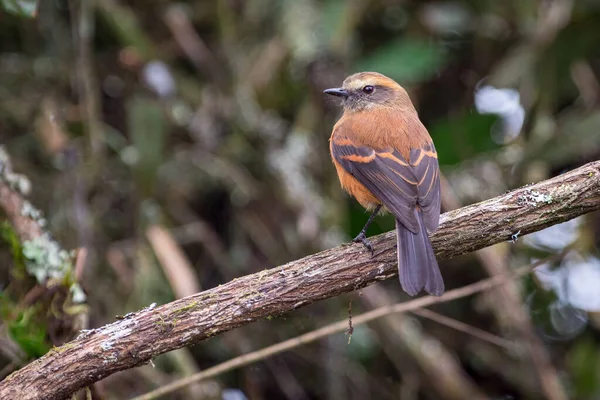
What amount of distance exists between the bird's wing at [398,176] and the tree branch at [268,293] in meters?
0.37

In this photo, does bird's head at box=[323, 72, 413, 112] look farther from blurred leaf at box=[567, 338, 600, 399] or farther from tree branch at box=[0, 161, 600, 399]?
blurred leaf at box=[567, 338, 600, 399]

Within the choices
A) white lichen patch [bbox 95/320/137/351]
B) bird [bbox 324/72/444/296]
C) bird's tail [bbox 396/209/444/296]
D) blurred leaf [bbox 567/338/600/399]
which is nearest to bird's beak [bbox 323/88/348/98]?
bird [bbox 324/72/444/296]

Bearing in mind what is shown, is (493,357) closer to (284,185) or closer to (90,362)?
(284,185)

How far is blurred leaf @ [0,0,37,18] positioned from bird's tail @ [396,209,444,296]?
2168mm

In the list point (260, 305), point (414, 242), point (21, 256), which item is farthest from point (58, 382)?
point (414, 242)

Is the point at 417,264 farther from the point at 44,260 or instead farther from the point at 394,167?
the point at 44,260

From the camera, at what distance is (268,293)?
106 inches

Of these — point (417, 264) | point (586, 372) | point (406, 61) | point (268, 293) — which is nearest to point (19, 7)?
point (268, 293)

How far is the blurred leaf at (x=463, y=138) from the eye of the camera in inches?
187

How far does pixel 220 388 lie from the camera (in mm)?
4898

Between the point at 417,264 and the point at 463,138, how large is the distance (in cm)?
191

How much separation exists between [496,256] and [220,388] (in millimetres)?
1903

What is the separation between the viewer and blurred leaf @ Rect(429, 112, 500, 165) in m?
4.75

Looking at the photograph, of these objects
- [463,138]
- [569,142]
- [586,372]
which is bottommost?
[586,372]
